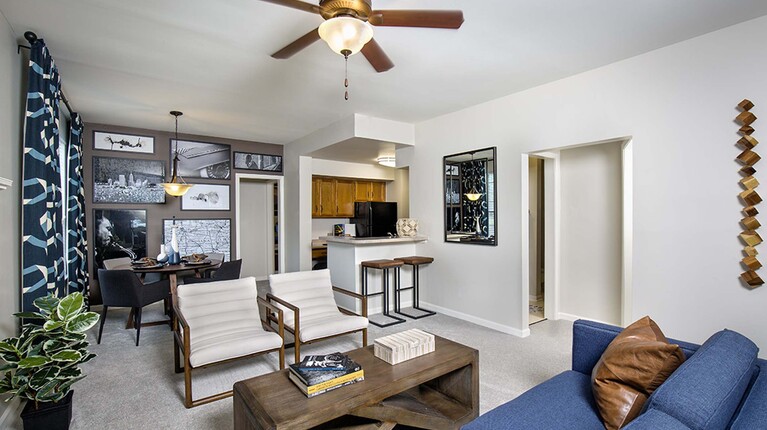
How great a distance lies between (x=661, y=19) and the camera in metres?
2.50

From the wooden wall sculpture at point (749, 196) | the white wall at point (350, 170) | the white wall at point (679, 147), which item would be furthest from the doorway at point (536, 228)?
the white wall at point (350, 170)

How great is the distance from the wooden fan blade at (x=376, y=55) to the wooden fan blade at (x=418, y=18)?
222mm

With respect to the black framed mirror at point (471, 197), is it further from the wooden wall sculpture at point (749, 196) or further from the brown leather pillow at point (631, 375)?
the brown leather pillow at point (631, 375)

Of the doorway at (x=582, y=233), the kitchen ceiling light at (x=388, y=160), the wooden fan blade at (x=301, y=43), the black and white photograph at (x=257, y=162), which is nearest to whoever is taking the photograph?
the wooden fan blade at (x=301, y=43)

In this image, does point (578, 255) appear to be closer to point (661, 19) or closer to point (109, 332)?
point (661, 19)

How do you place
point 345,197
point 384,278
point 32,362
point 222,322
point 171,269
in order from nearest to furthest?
1. point 32,362
2. point 222,322
3. point 171,269
4. point 384,278
5. point 345,197

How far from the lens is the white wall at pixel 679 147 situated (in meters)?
2.58

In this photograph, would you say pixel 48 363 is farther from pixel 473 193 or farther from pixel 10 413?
pixel 473 193

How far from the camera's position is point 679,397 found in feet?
3.73

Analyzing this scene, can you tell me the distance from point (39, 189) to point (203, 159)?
3.63 metres

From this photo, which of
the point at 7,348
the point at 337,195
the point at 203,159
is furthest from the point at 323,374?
the point at 337,195

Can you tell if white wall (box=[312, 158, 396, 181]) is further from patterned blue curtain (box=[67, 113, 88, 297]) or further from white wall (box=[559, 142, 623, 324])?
white wall (box=[559, 142, 623, 324])

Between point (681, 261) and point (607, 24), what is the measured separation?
187cm

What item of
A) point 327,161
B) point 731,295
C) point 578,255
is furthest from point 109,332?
point 731,295
